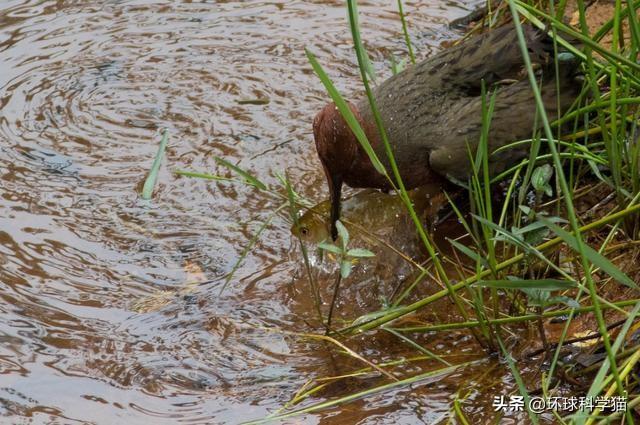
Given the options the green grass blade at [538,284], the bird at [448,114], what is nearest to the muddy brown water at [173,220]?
the bird at [448,114]

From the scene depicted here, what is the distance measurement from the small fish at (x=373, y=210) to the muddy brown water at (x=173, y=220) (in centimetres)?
15

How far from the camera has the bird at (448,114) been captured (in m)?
5.06

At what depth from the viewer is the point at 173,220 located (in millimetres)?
5426

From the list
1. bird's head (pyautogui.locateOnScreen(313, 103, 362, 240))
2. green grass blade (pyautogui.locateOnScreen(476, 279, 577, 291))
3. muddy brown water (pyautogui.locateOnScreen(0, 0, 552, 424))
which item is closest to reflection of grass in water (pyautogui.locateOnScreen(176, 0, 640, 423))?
green grass blade (pyautogui.locateOnScreen(476, 279, 577, 291))

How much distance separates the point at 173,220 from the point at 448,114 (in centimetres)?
149

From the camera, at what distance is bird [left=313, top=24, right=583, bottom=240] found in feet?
16.6

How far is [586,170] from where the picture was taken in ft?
16.0

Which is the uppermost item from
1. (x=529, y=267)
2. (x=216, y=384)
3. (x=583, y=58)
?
(x=583, y=58)

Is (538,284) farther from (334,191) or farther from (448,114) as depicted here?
(448,114)

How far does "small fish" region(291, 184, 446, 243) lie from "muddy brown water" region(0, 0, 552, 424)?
15 cm

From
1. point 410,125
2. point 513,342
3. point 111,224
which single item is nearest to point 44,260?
point 111,224

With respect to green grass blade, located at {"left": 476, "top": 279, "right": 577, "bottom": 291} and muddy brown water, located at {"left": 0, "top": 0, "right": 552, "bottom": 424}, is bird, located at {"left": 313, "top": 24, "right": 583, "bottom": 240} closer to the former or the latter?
muddy brown water, located at {"left": 0, "top": 0, "right": 552, "bottom": 424}

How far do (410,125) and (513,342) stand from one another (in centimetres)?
160

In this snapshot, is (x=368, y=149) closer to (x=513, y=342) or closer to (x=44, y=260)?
(x=513, y=342)
